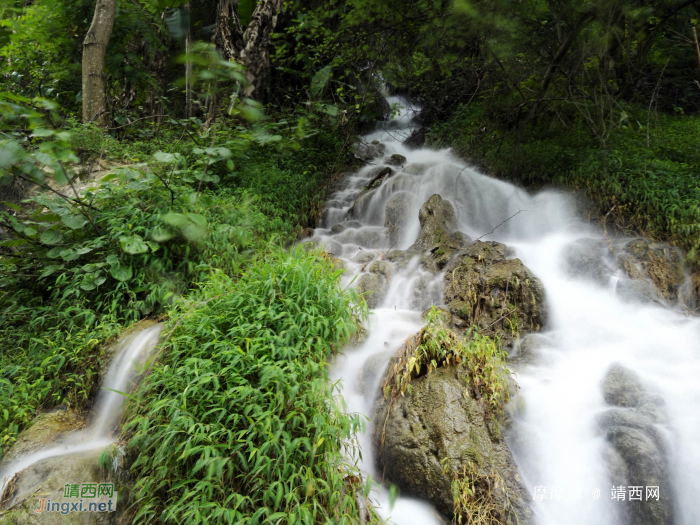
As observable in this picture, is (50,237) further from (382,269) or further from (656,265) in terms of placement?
(656,265)

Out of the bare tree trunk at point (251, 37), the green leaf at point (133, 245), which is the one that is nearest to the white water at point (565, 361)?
the green leaf at point (133, 245)

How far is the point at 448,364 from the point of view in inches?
126

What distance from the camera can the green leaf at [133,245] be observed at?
3691mm

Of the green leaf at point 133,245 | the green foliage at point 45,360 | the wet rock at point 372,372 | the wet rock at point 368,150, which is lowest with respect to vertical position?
the wet rock at point 372,372

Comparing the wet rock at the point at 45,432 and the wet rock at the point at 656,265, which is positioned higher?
the wet rock at the point at 45,432

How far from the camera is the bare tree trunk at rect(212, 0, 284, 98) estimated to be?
24.8ft

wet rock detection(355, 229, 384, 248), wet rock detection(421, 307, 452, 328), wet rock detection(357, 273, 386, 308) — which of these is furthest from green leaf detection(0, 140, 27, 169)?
wet rock detection(355, 229, 384, 248)

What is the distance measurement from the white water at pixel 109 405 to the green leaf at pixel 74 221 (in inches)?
53.2

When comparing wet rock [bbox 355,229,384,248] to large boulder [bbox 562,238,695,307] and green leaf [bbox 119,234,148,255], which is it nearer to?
large boulder [bbox 562,238,695,307]

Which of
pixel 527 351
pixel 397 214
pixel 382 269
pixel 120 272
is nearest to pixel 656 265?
pixel 527 351

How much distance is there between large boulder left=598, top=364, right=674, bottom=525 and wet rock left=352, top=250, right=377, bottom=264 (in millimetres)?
3192

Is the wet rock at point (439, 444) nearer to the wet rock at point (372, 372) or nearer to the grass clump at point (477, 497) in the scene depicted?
the grass clump at point (477, 497)

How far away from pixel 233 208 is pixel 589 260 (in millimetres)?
4840

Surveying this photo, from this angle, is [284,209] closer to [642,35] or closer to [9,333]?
[9,333]
